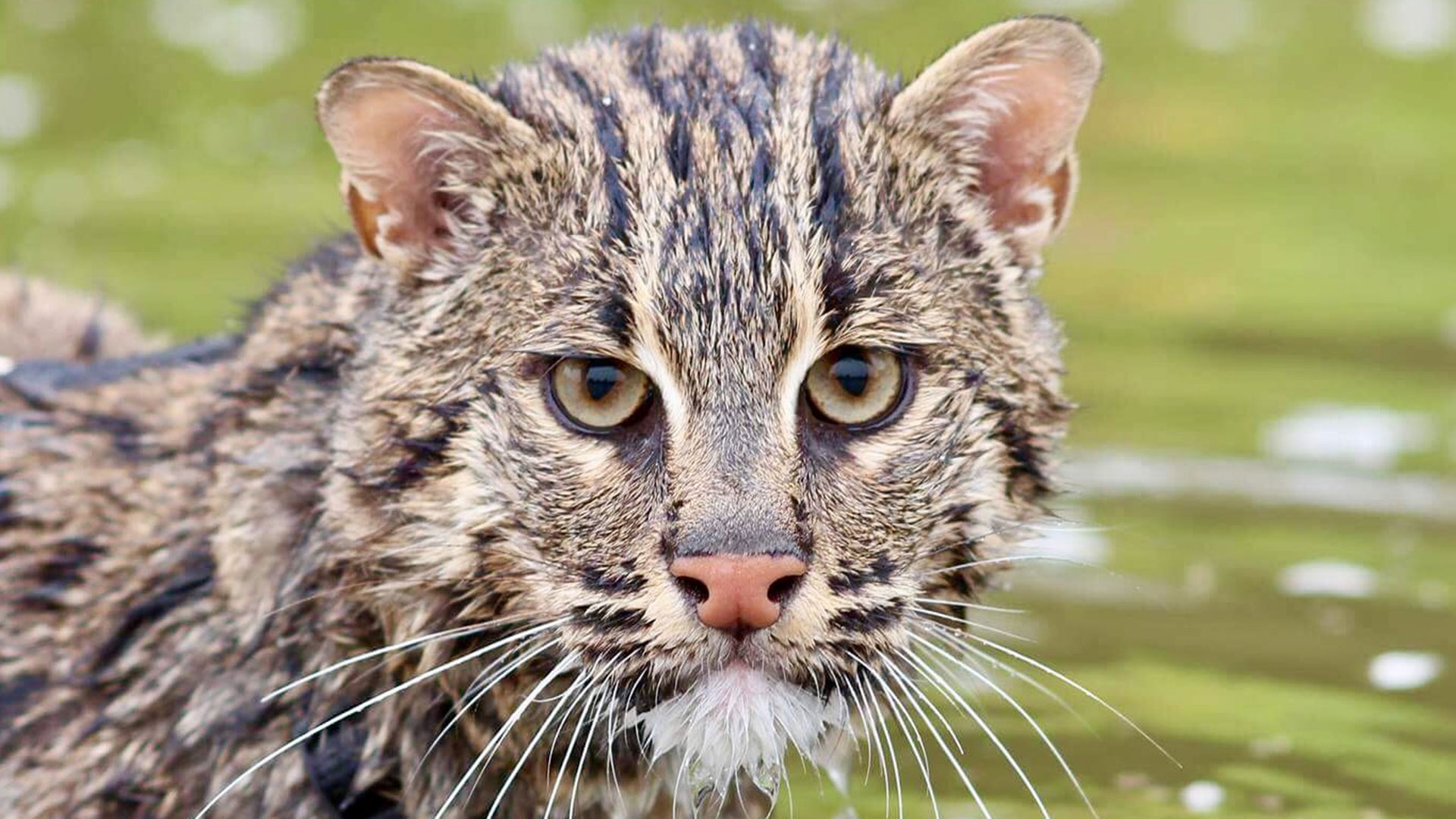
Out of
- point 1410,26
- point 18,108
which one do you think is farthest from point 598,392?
point 1410,26

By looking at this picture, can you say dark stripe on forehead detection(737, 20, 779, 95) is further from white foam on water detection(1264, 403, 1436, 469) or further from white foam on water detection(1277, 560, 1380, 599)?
white foam on water detection(1264, 403, 1436, 469)

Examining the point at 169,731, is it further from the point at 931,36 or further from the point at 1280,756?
the point at 931,36

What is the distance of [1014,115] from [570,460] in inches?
63.6

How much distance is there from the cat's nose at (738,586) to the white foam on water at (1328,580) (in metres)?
5.24

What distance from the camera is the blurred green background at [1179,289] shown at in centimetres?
878

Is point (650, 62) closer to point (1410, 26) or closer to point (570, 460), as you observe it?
point (570, 460)

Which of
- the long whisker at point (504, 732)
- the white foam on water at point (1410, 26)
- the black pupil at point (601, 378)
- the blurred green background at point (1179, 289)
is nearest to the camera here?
the long whisker at point (504, 732)

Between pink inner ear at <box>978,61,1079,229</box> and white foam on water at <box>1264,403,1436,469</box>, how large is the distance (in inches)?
224

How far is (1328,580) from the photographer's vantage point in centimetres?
1042

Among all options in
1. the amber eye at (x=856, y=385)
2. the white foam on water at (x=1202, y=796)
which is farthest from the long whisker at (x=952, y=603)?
the white foam on water at (x=1202, y=796)

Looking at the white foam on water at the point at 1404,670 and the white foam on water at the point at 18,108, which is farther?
the white foam on water at the point at 18,108

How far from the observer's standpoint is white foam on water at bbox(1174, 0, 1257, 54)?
20.7m

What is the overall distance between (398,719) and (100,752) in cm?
87

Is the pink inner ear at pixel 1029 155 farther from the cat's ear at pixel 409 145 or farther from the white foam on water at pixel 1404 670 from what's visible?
the white foam on water at pixel 1404 670
